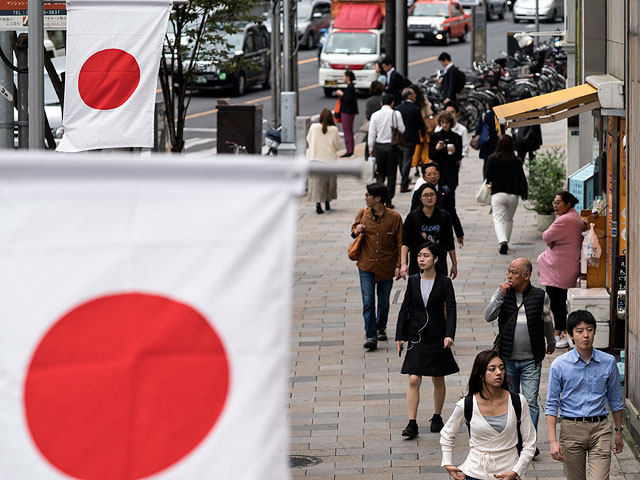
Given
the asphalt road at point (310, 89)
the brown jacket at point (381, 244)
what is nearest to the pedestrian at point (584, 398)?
the brown jacket at point (381, 244)

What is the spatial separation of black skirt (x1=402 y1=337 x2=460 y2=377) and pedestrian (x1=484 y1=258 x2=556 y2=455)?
29.8 inches

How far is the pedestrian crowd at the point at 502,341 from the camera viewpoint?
720 centimetres

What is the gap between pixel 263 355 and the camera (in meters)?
3.26

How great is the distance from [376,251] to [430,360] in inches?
104

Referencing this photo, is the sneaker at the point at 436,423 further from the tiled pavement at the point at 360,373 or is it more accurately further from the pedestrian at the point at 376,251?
the pedestrian at the point at 376,251

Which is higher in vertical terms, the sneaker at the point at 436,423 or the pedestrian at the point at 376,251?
the pedestrian at the point at 376,251

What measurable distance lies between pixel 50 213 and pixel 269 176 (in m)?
0.59

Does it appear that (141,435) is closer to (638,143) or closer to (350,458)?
(350,458)

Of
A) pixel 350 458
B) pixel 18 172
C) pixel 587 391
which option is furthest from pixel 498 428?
pixel 18 172

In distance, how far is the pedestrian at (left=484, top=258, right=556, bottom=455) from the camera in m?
8.77

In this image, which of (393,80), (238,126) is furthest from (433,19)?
(238,126)

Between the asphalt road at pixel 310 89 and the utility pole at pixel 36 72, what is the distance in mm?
20723

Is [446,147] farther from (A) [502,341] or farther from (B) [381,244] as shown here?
(A) [502,341]

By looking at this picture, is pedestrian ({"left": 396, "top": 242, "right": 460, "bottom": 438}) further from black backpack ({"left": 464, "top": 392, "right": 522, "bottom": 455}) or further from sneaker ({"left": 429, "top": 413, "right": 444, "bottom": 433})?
black backpack ({"left": 464, "top": 392, "right": 522, "bottom": 455})
